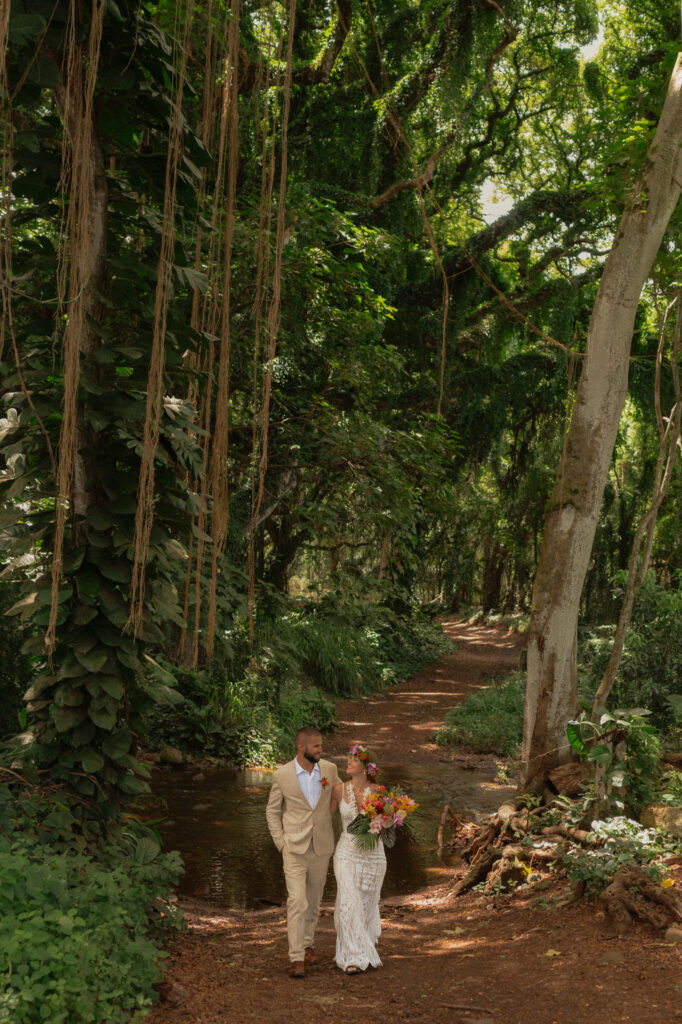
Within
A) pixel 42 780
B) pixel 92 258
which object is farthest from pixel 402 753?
pixel 92 258

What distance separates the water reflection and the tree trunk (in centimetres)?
162

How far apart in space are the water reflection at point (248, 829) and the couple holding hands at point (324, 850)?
4.15ft

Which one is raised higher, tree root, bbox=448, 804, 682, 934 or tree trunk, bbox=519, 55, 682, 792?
tree trunk, bbox=519, 55, 682, 792

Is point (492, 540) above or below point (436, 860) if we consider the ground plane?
above

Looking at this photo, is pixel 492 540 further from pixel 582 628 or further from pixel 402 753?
pixel 402 753

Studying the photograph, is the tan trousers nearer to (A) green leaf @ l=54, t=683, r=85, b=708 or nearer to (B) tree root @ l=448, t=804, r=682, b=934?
(A) green leaf @ l=54, t=683, r=85, b=708

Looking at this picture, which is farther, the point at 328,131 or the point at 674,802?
the point at 328,131

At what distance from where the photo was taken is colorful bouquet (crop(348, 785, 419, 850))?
4.46 meters

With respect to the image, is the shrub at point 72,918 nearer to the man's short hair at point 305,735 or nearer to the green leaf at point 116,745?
the green leaf at point 116,745

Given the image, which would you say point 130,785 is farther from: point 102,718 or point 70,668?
point 70,668

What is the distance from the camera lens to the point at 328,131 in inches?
568

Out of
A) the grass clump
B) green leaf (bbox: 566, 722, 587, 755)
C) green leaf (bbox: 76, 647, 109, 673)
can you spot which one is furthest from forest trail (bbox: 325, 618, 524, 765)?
green leaf (bbox: 76, 647, 109, 673)

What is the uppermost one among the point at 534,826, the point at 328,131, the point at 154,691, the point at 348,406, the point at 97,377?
the point at 328,131

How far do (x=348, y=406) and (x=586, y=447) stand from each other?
8.18 metres
